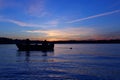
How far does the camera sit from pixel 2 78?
20.1m

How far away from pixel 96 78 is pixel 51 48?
7526 centimetres

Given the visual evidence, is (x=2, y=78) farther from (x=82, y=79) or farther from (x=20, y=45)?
(x=20, y=45)

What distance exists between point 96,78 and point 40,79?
5.28 meters

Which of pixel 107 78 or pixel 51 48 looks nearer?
pixel 107 78

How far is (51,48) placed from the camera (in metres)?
95.2

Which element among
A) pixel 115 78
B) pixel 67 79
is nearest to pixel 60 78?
pixel 67 79

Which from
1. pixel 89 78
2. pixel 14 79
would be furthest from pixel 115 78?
pixel 14 79

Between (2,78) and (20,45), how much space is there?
244 feet

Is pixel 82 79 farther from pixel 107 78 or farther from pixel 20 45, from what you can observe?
pixel 20 45

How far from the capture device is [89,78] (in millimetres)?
20250

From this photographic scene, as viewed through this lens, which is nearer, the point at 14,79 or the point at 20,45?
the point at 14,79

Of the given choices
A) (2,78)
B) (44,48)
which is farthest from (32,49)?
(2,78)

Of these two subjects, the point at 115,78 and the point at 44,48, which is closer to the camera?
the point at 115,78

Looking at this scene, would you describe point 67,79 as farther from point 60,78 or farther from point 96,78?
point 96,78
